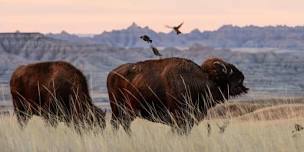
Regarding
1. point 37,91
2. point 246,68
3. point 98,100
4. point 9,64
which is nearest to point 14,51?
point 9,64

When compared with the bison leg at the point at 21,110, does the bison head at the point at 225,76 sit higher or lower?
higher

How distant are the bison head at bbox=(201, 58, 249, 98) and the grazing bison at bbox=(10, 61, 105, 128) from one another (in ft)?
6.09

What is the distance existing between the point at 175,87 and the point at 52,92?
264 centimetres

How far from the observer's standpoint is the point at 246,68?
188 meters

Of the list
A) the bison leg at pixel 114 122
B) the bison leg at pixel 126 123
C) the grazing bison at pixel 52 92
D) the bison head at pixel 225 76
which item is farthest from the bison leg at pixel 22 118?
the bison head at pixel 225 76

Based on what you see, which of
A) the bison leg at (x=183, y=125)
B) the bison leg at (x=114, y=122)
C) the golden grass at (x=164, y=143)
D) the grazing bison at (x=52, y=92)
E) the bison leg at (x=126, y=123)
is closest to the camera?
the golden grass at (x=164, y=143)

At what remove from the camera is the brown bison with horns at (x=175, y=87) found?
10750mm

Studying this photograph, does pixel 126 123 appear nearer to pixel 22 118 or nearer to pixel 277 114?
pixel 22 118

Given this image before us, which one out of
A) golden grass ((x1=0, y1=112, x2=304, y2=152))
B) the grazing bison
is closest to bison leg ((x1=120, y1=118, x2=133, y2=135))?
the grazing bison

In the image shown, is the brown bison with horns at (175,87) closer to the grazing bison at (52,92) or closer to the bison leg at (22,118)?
the grazing bison at (52,92)

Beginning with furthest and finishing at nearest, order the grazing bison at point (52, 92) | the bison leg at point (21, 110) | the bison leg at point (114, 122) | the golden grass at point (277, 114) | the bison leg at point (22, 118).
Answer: the bison leg at point (21, 110), the bison leg at point (22, 118), the golden grass at point (277, 114), the grazing bison at point (52, 92), the bison leg at point (114, 122)

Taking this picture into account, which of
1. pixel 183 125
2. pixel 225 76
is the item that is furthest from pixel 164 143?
pixel 225 76

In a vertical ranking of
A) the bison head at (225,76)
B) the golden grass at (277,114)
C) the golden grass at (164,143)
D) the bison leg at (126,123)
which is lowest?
the golden grass at (277,114)

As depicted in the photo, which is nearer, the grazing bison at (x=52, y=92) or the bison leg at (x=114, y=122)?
the bison leg at (x=114, y=122)
